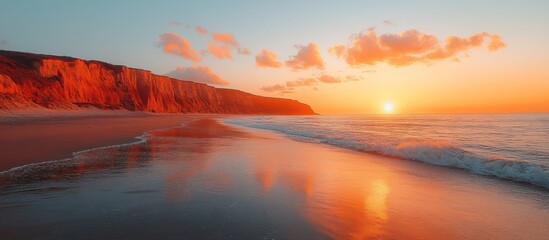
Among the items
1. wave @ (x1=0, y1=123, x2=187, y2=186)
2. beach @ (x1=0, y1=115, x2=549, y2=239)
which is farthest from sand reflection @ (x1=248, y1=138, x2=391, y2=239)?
wave @ (x1=0, y1=123, x2=187, y2=186)

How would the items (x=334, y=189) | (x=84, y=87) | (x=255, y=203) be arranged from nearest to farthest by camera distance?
(x=255, y=203), (x=334, y=189), (x=84, y=87)

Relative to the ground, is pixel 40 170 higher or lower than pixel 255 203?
higher

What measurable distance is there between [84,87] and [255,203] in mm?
65657

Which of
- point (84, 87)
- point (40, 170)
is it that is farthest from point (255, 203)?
point (84, 87)

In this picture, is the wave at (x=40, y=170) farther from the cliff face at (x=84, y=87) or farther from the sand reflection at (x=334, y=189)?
the cliff face at (x=84, y=87)

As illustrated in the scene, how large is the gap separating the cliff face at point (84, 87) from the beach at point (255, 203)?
37098 millimetres

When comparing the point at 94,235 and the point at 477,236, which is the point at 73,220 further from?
the point at 477,236

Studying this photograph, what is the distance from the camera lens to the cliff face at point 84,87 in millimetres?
42594

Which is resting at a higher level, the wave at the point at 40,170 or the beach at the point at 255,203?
the wave at the point at 40,170

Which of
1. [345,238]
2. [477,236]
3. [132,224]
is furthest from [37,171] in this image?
[477,236]

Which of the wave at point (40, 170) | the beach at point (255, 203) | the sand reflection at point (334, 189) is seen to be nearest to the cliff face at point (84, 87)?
the wave at point (40, 170)

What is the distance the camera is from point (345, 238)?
414 cm

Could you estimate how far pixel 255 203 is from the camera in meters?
5.64

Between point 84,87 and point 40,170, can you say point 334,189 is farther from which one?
point 84,87
